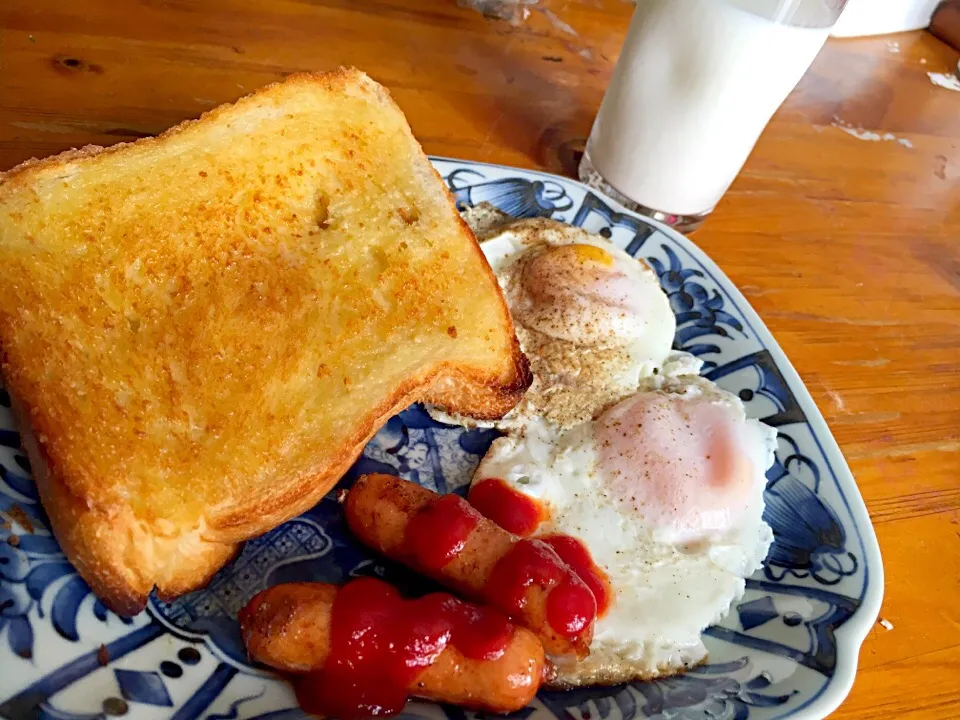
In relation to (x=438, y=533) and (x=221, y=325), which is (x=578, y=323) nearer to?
(x=438, y=533)

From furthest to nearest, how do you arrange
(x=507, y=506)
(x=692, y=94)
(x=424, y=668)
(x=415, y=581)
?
(x=692, y=94) → (x=507, y=506) → (x=415, y=581) → (x=424, y=668)

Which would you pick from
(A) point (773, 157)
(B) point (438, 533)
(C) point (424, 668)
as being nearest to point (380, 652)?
(C) point (424, 668)

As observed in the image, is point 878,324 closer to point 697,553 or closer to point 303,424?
point 697,553

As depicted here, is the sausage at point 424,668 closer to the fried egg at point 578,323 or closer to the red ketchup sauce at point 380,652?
the red ketchup sauce at point 380,652

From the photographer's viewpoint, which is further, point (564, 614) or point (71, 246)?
point (71, 246)

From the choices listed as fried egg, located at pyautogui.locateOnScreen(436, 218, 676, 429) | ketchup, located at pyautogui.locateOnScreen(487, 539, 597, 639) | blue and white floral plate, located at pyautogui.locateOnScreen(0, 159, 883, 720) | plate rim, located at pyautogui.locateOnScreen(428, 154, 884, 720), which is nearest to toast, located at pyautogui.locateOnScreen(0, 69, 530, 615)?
blue and white floral plate, located at pyautogui.locateOnScreen(0, 159, 883, 720)

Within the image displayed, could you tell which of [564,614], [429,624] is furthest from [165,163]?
[564,614]
